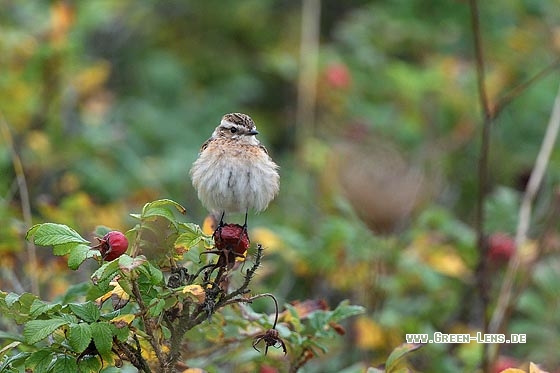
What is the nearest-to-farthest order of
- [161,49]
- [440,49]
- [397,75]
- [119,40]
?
[397,75] → [440,49] → [119,40] → [161,49]

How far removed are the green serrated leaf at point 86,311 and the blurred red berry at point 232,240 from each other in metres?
0.40

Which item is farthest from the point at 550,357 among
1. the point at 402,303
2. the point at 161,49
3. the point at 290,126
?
the point at 161,49

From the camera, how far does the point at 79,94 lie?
7.35 meters

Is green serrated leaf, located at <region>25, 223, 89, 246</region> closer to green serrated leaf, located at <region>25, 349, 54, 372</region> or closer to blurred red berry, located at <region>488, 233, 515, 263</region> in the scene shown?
green serrated leaf, located at <region>25, 349, 54, 372</region>

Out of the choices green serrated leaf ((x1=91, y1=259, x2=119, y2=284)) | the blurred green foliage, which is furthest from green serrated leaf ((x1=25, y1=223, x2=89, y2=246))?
the blurred green foliage

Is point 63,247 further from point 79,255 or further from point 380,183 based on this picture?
point 380,183

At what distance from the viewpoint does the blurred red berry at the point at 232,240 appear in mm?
2674

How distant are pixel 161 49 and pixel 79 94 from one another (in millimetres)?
3011

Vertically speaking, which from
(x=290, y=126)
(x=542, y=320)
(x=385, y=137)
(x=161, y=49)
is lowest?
(x=542, y=320)

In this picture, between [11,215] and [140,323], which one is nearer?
[140,323]

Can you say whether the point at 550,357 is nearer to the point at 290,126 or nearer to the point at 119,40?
the point at 290,126

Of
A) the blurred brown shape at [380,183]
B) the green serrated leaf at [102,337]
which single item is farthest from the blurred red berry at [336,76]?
the green serrated leaf at [102,337]

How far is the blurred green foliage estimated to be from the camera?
207 inches

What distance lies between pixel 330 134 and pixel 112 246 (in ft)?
17.5
